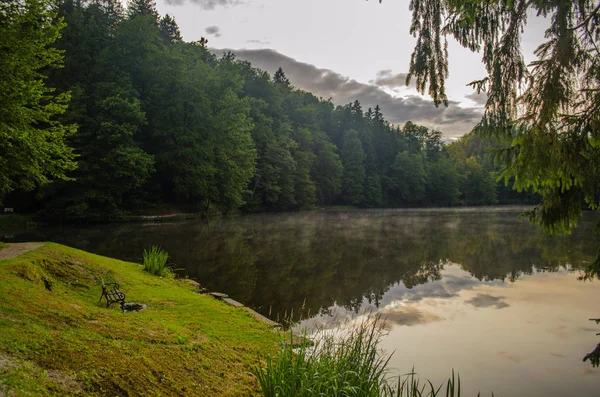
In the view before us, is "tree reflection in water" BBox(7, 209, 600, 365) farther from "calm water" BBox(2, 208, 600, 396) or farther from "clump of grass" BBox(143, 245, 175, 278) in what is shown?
"clump of grass" BBox(143, 245, 175, 278)

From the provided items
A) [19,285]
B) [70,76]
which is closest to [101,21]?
[70,76]

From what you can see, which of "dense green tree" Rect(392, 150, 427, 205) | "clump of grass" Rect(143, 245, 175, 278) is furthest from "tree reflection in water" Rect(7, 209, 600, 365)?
"dense green tree" Rect(392, 150, 427, 205)

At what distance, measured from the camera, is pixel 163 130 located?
36.9 m

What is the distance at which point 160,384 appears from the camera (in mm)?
4027

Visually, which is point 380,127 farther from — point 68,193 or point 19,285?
point 19,285

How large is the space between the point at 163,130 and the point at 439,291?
1310 inches

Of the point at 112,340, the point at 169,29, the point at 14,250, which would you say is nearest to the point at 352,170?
the point at 169,29

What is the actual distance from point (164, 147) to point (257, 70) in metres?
32.0

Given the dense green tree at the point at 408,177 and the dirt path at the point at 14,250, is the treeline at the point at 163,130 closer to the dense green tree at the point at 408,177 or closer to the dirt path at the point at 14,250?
the dirt path at the point at 14,250

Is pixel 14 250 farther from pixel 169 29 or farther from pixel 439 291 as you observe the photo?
pixel 169 29

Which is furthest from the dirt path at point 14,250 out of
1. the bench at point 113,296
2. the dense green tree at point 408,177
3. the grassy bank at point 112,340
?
the dense green tree at point 408,177

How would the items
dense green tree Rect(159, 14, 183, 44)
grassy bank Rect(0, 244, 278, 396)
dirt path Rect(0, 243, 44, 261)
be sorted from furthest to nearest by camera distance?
1. dense green tree Rect(159, 14, 183, 44)
2. dirt path Rect(0, 243, 44, 261)
3. grassy bank Rect(0, 244, 278, 396)

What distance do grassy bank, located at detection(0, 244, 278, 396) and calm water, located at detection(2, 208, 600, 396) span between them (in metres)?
1.64

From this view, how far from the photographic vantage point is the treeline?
30.1 m
